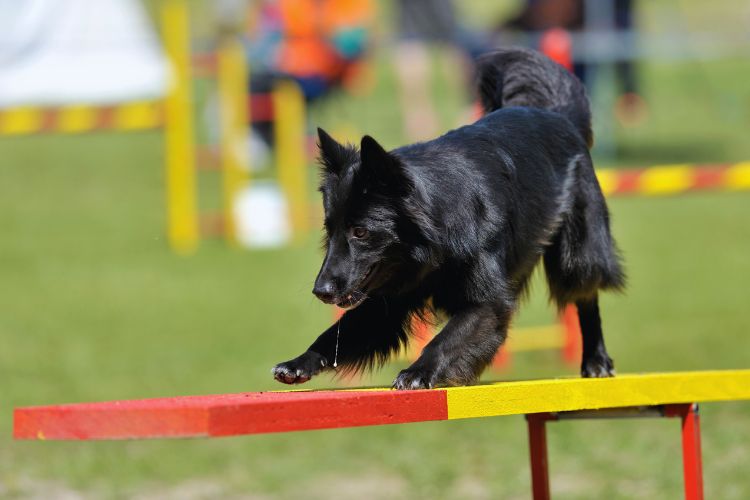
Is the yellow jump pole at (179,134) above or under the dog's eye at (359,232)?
above

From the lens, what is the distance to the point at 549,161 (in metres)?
4.15

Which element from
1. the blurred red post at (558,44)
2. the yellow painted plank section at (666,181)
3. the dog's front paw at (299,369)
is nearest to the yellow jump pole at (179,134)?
the blurred red post at (558,44)

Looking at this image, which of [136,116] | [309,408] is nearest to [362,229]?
[309,408]

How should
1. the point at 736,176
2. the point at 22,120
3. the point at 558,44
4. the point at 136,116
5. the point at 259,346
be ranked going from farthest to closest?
the point at 558,44
the point at 136,116
the point at 22,120
the point at 259,346
the point at 736,176

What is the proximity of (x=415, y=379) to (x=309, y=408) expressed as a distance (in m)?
0.69

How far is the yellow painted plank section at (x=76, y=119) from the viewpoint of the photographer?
1048 cm

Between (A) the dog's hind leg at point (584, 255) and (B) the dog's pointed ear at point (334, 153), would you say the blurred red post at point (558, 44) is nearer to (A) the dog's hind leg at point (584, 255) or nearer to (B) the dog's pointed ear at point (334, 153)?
(A) the dog's hind leg at point (584, 255)

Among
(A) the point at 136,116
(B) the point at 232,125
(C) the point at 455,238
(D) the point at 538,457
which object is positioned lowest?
(D) the point at 538,457

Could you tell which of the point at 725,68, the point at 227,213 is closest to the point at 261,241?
the point at 227,213

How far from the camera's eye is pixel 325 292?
3.37 metres

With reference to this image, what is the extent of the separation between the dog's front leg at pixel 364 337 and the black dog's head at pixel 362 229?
12.5 inches

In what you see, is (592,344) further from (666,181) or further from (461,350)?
(666,181)

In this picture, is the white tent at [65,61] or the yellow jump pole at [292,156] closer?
the yellow jump pole at [292,156]

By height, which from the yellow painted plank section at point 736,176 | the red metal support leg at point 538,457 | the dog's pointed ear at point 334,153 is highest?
the yellow painted plank section at point 736,176
